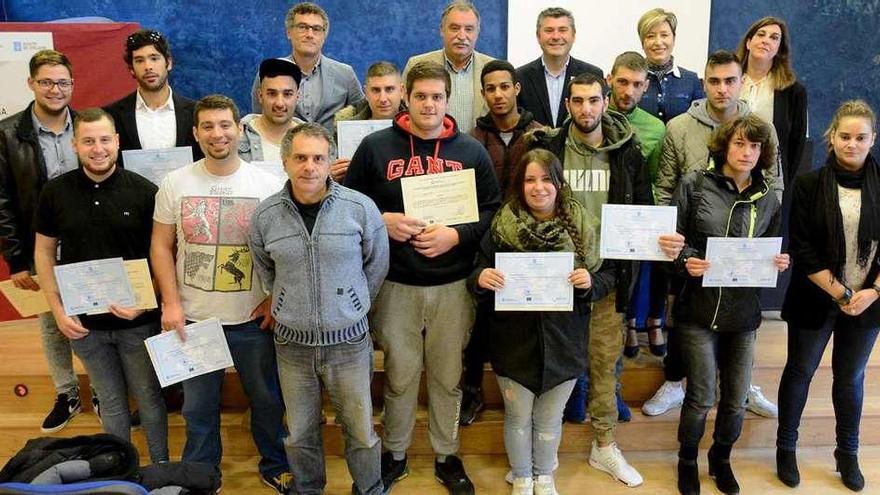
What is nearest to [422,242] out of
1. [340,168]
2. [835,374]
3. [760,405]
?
[340,168]

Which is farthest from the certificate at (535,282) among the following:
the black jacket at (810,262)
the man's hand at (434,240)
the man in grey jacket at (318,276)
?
the black jacket at (810,262)

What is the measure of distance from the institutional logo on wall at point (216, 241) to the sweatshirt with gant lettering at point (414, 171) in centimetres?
44

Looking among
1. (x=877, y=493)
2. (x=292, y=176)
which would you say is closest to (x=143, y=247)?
(x=292, y=176)

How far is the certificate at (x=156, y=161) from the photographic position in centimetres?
254

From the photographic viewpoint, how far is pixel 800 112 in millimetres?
2977

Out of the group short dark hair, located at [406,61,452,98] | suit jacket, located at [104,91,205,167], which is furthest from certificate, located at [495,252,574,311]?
suit jacket, located at [104,91,205,167]

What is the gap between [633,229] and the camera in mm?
2473

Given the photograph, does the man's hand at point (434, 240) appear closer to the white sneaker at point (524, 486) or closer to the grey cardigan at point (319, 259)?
the grey cardigan at point (319, 259)

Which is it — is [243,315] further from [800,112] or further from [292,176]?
[800,112]

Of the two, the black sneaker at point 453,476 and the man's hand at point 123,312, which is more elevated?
the man's hand at point 123,312

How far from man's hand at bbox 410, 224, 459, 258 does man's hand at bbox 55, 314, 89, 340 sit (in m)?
1.28

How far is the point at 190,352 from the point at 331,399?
0.56 metres

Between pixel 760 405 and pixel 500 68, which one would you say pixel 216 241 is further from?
pixel 760 405

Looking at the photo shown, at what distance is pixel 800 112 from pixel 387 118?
193cm
